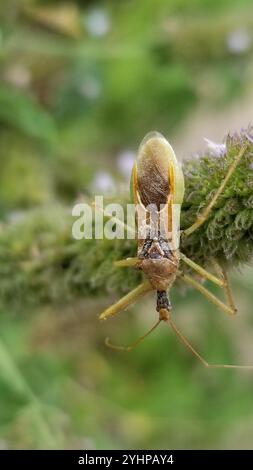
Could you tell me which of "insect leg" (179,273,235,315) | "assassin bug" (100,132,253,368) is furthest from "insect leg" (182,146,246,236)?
"insect leg" (179,273,235,315)

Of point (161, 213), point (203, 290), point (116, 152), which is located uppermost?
point (116, 152)

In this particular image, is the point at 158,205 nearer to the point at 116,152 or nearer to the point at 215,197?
the point at 215,197

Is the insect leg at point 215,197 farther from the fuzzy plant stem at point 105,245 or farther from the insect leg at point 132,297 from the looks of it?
the insect leg at point 132,297

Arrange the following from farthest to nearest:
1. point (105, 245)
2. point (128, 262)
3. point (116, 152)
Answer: point (116, 152), point (105, 245), point (128, 262)

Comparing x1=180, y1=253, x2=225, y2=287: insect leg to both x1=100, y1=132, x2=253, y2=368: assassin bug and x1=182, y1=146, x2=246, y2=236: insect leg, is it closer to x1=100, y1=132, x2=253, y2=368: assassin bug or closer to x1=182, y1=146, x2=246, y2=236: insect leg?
x1=100, y1=132, x2=253, y2=368: assassin bug

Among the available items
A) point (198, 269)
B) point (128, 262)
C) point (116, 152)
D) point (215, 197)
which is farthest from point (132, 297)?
point (116, 152)
